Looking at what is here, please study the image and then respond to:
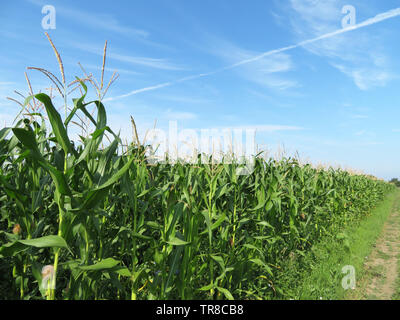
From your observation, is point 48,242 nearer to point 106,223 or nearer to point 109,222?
point 106,223

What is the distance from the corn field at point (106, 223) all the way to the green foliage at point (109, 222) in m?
0.01

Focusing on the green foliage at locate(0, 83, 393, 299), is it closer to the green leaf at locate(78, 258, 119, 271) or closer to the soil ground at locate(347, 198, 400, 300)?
the green leaf at locate(78, 258, 119, 271)

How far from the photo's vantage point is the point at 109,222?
391cm

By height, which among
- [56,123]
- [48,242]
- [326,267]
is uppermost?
[56,123]

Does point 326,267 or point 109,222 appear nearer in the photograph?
point 109,222

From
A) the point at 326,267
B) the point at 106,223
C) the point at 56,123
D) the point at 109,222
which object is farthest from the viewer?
the point at 326,267

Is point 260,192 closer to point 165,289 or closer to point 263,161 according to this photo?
point 263,161

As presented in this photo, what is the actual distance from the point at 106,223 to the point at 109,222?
0.65 ft

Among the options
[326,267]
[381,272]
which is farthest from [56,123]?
[381,272]

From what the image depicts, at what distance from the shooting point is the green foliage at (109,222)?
8.05 feet

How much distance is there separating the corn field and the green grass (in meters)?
0.35

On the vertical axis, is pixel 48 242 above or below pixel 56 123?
below
